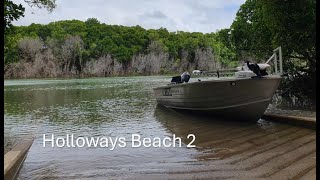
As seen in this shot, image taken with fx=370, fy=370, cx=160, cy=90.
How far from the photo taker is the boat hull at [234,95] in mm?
7883

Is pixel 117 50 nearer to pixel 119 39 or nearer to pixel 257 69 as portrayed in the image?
pixel 119 39

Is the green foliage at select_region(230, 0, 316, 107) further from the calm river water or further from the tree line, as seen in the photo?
the tree line

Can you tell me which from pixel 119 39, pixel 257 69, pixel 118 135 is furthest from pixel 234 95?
pixel 119 39

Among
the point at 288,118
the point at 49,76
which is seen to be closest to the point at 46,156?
the point at 288,118

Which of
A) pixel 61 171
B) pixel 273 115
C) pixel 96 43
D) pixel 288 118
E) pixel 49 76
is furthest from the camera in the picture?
pixel 96 43

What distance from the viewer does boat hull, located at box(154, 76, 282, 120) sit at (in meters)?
7.88

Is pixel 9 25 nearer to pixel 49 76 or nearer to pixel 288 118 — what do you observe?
pixel 288 118

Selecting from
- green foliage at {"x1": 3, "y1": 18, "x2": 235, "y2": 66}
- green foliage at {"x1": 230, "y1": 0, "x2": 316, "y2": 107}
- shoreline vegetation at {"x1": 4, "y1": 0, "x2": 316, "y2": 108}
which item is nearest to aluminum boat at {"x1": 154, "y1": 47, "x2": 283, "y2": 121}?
green foliage at {"x1": 230, "y1": 0, "x2": 316, "y2": 107}

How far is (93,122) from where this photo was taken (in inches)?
373

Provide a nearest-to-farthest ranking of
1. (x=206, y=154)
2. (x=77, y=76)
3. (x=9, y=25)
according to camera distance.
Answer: (x=9, y=25), (x=206, y=154), (x=77, y=76)

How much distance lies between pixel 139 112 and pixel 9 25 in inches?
306

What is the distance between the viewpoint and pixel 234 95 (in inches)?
320

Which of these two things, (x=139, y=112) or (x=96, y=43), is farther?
(x=96, y=43)

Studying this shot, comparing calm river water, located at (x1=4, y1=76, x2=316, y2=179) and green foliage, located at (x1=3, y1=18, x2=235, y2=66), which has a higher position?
green foliage, located at (x1=3, y1=18, x2=235, y2=66)
